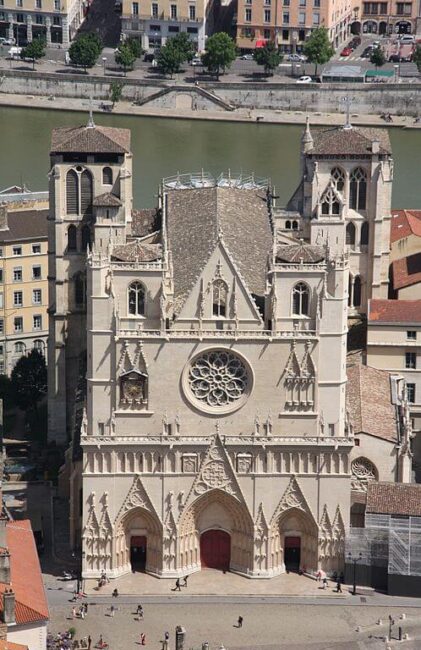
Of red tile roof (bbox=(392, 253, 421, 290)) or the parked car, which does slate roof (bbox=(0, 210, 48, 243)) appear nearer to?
red tile roof (bbox=(392, 253, 421, 290))

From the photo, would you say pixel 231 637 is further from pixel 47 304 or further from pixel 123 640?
pixel 47 304

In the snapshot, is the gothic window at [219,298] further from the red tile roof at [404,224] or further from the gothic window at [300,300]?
the red tile roof at [404,224]

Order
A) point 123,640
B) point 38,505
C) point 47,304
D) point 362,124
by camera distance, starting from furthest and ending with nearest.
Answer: point 362,124 < point 47,304 < point 38,505 < point 123,640

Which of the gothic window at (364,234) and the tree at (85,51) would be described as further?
the tree at (85,51)

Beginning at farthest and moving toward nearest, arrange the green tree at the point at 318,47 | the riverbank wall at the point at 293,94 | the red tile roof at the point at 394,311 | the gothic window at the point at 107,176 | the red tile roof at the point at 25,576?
the green tree at the point at 318,47 → the riverbank wall at the point at 293,94 → the gothic window at the point at 107,176 → the red tile roof at the point at 394,311 → the red tile roof at the point at 25,576

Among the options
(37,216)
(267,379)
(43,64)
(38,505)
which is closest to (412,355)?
(267,379)

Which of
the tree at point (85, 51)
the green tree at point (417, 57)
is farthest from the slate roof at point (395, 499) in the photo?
the tree at point (85, 51)

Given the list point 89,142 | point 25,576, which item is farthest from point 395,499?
point 89,142
